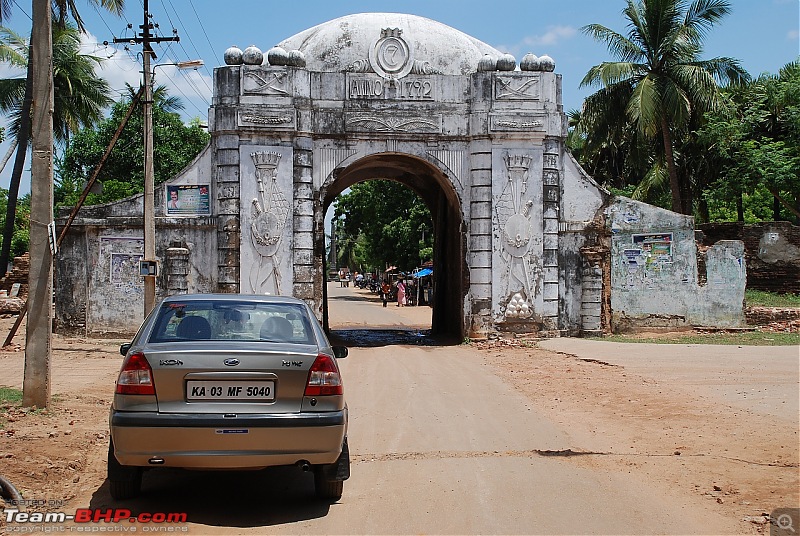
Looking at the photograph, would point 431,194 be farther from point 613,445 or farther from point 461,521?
point 461,521

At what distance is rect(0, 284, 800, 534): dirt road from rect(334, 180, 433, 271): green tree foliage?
32.4 meters

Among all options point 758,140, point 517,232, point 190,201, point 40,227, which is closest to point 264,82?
point 190,201

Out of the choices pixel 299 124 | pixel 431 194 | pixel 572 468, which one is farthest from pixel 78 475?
pixel 431 194

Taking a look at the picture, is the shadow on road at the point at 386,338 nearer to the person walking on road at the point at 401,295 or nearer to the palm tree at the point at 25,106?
the palm tree at the point at 25,106

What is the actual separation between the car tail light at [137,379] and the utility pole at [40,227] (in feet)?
14.9

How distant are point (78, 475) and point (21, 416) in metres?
2.69

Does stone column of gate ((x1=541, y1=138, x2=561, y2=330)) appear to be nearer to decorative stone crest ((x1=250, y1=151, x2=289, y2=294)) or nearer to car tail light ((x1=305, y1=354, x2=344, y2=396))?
decorative stone crest ((x1=250, y1=151, x2=289, y2=294))

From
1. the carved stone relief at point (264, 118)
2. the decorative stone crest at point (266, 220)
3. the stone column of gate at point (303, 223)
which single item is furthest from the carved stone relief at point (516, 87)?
the decorative stone crest at point (266, 220)

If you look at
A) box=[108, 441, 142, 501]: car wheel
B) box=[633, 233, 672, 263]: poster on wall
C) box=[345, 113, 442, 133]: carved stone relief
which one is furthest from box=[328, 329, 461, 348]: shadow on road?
box=[108, 441, 142, 501]: car wheel

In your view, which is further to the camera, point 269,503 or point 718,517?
point 269,503

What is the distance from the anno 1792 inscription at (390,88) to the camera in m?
18.7

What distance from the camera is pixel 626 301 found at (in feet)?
64.6

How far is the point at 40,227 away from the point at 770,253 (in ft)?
71.8

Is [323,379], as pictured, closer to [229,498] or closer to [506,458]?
[229,498]
